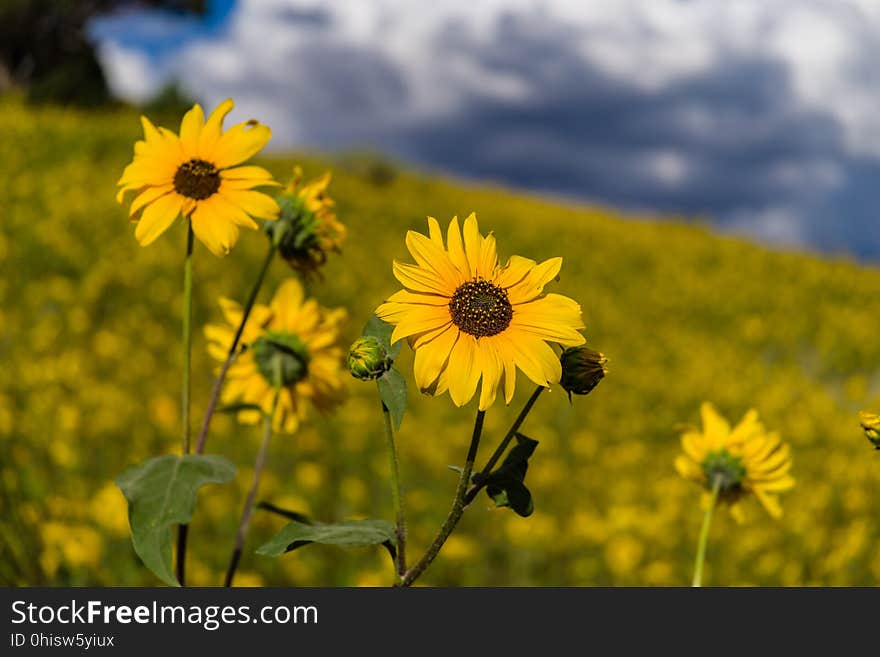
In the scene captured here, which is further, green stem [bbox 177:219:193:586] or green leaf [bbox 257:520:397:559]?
green stem [bbox 177:219:193:586]

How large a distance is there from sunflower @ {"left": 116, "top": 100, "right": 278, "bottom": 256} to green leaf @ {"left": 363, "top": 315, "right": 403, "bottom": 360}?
0.24 metres

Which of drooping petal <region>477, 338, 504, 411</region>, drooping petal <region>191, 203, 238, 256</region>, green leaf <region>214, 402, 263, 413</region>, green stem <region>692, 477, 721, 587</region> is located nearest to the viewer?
drooping petal <region>477, 338, 504, 411</region>

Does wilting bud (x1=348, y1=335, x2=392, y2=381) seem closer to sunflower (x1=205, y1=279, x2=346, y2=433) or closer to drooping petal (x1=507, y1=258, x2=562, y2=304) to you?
drooping petal (x1=507, y1=258, x2=562, y2=304)

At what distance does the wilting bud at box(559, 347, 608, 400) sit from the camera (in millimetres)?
822

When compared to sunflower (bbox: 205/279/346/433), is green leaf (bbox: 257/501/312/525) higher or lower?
lower

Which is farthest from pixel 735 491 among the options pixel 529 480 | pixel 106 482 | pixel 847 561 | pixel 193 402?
pixel 193 402

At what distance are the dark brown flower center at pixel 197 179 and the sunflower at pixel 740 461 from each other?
32.7 inches

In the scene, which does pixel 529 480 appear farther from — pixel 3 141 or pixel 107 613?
pixel 3 141

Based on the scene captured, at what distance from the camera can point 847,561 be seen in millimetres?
3264

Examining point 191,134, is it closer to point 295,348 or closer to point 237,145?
point 237,145

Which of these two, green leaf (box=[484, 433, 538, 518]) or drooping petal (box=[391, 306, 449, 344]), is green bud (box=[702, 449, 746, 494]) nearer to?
green leaf (box=[484, 433, 538, 518])

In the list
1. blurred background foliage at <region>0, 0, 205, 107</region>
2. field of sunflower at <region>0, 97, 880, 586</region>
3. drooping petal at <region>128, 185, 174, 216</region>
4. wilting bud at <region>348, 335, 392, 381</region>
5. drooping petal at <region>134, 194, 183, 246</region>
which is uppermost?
blurred background foliage at <region>0, 0, 205, 107</region>

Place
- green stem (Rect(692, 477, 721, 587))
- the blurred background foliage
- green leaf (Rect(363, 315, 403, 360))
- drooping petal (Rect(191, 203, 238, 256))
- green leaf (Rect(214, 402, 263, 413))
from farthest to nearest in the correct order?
the blurred background foliage, green leaf (Rect(214, 402, 263, 413)), green stem (Rect(692, 477, 721, 587)), drooping petal (Rect(191, 203, 238, 256)), green leaf (Rect(363, 315, 403, 360))

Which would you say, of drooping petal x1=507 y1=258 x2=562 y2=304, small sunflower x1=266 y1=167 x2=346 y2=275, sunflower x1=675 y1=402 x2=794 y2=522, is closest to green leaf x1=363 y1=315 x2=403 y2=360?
drooping petal x1=507 y1=258 x2=562 y2=304
